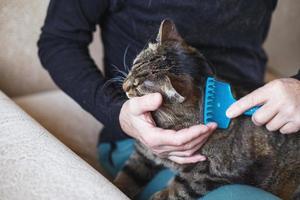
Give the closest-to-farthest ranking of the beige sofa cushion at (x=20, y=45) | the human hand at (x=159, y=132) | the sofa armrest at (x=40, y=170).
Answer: the sofa armrest at (x=40, y=170)
the human hand at (x=159, y=132)
the beige sofa cushion at (x=20, y=45)

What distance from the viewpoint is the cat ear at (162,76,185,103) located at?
0.78m

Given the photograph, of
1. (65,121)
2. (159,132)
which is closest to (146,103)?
(159,132)

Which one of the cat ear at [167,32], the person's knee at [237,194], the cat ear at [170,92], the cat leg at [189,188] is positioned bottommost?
the cat leg at [189,188]

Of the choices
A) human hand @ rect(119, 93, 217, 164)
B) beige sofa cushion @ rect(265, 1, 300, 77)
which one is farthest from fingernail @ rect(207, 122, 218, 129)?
beige sofa cushion @ rect(265, 1, 300, 77)

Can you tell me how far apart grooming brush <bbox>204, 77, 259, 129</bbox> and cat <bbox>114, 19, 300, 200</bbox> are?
27 mm

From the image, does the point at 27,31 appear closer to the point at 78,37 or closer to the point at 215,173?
the point at 78,37

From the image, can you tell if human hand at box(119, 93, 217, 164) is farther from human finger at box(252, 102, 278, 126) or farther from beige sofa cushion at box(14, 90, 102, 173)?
beige sofa cushion at box(14, 90, 102, 173)

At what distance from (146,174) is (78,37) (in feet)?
1.18

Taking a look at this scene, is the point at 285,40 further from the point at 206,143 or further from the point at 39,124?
the point at 39,124

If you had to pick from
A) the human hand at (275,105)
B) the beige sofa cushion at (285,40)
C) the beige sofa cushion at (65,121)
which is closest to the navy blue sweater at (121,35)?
the beige sofa cushion at (65,121)

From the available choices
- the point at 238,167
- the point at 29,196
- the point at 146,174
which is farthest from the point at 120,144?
the point at 29,196

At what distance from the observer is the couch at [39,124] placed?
26.5 inches

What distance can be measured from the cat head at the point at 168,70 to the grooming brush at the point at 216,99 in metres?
0.04

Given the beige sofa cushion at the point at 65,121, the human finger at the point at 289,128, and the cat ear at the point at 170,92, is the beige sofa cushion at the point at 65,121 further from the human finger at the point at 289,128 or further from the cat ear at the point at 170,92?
the human finger at the point at 289,128
